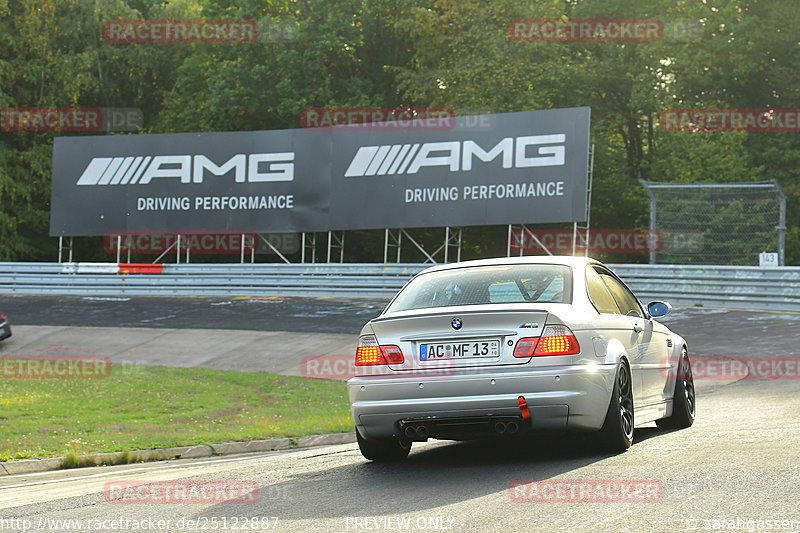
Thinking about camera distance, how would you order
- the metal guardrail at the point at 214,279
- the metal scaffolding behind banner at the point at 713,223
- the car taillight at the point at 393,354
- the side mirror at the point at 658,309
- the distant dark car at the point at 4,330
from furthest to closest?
the metal guardrail at the point at 214,279 < the metal scaffolding behind banner at the point at 713,223 < the distant dark car at the point at 4,330 < the side mirror at the point at 658,309 < the car taillight at the point at 393,354

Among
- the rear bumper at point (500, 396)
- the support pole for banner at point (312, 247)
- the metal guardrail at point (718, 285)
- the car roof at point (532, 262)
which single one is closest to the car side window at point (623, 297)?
the car roof at point (532, 262)

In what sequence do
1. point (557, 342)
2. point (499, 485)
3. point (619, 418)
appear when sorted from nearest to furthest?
1. point (499, 485)
2. point (557, 342)
3. point (619, 418)

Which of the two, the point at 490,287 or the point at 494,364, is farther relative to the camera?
the point at 490,287

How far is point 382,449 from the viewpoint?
7785 millimetres

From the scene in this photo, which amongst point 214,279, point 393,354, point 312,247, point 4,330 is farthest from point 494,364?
point 312,247

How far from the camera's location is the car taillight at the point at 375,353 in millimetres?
7250

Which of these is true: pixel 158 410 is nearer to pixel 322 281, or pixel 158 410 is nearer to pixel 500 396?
pixel 500 396

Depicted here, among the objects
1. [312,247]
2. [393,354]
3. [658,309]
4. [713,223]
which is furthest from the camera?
[312,247]

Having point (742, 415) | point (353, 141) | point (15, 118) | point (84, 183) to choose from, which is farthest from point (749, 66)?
point (742, 415)

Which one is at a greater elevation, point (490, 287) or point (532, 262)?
point (532, 262)

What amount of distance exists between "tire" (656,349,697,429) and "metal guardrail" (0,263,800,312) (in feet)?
45.9

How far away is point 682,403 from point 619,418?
1982 mm

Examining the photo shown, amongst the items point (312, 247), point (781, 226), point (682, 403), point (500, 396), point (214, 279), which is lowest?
point (682, 403)

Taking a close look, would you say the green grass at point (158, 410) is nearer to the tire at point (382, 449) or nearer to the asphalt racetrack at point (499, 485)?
the asphalt racetrack at point (499, 485)
